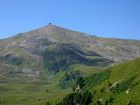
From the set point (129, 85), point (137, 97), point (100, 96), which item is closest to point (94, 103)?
point (100, 96)

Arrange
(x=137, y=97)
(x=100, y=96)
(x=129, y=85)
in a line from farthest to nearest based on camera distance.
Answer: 1. (x=100, y=96)
2. (x=129, y=85)
3. (x=137, y=97)

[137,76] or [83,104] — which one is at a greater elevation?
[137,76]

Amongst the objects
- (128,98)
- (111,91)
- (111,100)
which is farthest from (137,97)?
(111,91)

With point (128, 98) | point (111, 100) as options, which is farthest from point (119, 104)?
point (111, 100)

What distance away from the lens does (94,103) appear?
193m

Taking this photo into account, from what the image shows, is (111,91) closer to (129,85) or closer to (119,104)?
(129,85)

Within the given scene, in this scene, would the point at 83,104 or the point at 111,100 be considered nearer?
the point at 111,100

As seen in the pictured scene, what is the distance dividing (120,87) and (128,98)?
93.8 feet

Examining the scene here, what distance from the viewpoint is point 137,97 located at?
159m

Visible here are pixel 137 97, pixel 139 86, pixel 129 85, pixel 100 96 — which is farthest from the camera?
pixel 100 96

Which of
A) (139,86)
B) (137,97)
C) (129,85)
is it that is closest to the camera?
(137,97)

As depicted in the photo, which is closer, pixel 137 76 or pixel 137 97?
pixel 137 97

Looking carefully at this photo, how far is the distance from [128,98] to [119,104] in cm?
500

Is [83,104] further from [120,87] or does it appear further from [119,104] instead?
[119,104]
